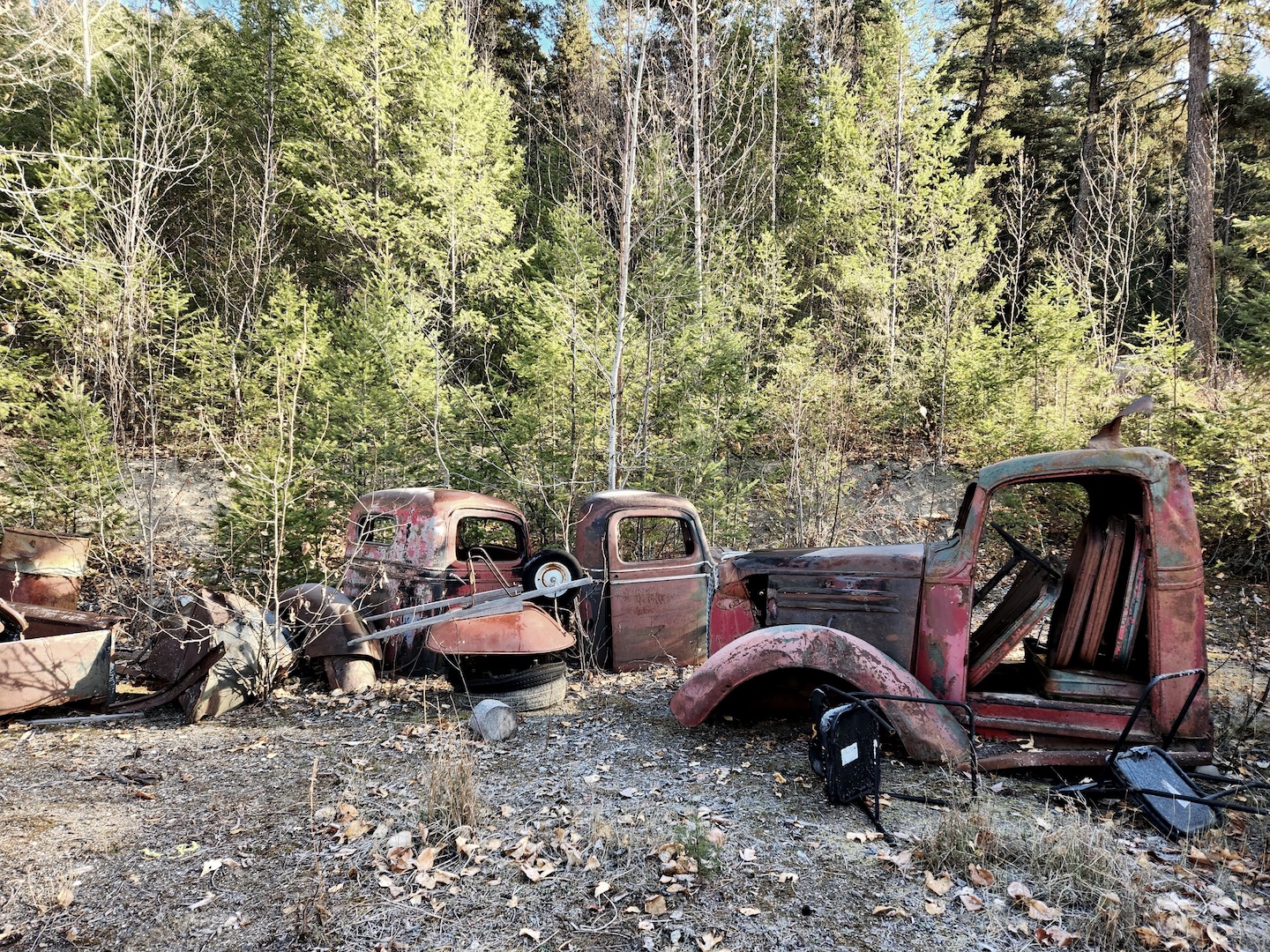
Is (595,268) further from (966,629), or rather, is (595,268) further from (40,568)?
(966,629)

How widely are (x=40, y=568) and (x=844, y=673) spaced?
303 inches

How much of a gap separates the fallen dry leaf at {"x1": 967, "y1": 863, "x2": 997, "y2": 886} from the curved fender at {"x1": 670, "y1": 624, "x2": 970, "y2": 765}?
889 mm

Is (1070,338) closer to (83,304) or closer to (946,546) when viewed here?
(946,546)

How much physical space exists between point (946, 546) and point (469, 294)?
12654 millimetres

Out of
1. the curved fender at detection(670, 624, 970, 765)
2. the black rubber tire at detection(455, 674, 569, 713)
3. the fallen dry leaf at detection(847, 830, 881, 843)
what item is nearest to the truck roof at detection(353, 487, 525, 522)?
the black rubber tire at detection(455, 674, 569, 713)

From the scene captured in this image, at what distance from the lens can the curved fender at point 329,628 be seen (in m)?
5.80

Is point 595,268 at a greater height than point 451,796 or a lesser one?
greater

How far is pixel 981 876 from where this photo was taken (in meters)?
3.01

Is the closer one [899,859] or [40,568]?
[899,859]

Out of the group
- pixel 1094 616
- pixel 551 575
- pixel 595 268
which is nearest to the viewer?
pixel 1094 616

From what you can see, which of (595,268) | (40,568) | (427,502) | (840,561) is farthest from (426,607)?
(595,268)

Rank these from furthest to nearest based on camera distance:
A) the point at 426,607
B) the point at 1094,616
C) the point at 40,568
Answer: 1. the point at 40,568
2. the point at 426,607
3. the point at 1094,616

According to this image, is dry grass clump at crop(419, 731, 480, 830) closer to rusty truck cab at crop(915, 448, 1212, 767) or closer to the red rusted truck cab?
the red rusted truck cab

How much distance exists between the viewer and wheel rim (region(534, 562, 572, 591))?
646cm
